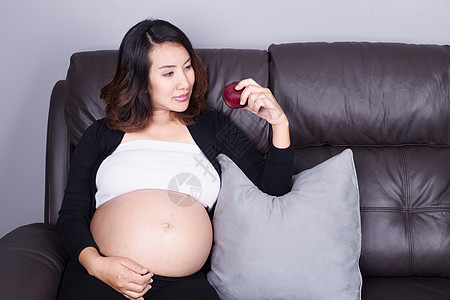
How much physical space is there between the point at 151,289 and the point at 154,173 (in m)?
0.34

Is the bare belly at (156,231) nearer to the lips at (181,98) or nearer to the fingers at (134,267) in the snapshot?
the fingers at (134,267)

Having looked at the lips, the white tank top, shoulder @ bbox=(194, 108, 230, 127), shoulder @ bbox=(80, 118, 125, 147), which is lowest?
the white tank top

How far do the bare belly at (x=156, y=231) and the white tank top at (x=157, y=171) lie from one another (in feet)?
0.12

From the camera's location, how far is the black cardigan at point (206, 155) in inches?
60.7

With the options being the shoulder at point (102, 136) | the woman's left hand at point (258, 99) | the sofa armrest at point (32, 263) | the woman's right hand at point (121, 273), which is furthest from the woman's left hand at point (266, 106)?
the sofa armrest at point (32, 263)

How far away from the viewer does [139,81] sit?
1596mm

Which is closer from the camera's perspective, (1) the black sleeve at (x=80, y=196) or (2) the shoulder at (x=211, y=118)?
(1) the black sleeve at (x=80, y=196)

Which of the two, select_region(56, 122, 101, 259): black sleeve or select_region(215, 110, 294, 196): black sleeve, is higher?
select_region(215, 110, 294, 196): black sleeve

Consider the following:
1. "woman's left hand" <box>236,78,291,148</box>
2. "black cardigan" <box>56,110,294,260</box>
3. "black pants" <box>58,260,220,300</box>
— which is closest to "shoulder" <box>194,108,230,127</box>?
"black cardigan" <box>56,110,294,260</box>

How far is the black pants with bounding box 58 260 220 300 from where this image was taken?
53.3 inches

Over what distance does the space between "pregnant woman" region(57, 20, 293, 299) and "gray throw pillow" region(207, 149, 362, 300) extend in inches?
2.7

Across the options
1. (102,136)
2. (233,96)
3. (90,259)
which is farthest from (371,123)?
(90,259)

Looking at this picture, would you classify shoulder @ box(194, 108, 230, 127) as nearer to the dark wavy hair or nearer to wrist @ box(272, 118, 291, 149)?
the dark wavy hair

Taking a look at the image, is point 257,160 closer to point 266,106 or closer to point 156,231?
point 266,106
